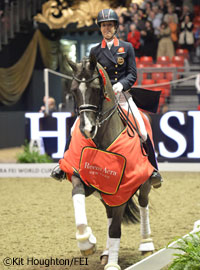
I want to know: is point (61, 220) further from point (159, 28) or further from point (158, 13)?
point (158, 13)

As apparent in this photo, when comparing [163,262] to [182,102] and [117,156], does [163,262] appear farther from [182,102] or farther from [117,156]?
[182,102]

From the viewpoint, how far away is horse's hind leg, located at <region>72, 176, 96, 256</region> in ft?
15.4

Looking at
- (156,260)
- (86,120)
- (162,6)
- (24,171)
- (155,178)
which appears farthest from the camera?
(162,6)

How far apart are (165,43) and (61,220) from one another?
11.7 meters

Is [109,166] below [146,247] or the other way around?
the other way around

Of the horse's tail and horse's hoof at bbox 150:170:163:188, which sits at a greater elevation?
horse's hoof at bbox 150:170:163:188

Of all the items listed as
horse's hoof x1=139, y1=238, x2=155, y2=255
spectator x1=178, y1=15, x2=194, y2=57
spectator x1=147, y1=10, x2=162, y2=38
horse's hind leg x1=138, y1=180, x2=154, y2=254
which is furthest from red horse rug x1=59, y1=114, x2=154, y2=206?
spectator x1=147, y1=10, x2=162, y2=38

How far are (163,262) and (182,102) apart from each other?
40.4 feet

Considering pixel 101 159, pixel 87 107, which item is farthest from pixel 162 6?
pixel 87 107

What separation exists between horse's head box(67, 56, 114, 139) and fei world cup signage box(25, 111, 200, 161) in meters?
7.94

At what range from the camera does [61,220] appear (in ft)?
26.0

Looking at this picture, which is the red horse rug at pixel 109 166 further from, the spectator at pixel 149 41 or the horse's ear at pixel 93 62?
the spectator at pixel 149 41

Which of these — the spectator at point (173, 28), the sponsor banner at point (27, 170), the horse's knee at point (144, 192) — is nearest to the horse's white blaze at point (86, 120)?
the horse's knee at point (144, 192)

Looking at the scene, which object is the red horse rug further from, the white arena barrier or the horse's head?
the white arena barrier
